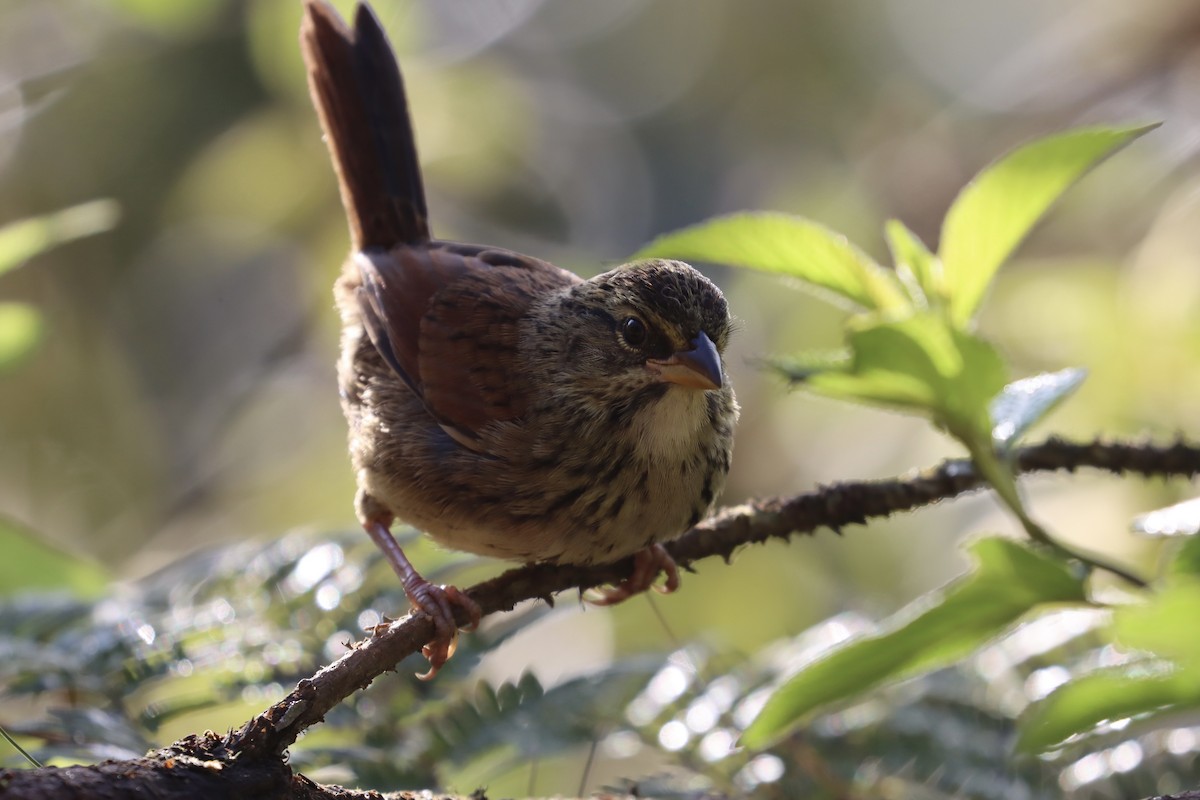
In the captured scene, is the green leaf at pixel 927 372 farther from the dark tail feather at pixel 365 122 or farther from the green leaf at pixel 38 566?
the dark tail feather at pixel 365 122

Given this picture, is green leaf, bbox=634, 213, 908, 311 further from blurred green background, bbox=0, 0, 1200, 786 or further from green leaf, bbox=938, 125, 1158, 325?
blurred green background, bbox=0, 0, 1200, 786

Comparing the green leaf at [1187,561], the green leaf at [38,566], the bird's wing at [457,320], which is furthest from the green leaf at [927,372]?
the green leaf at [38,566]

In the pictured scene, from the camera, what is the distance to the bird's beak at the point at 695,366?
114 inches

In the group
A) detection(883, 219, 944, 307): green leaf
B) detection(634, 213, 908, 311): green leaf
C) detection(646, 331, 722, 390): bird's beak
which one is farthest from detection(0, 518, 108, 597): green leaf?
detection(883, 219, 944, 307): green leaf

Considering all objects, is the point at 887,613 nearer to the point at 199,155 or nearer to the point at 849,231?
the point at 849,231

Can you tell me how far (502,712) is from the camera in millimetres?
2645

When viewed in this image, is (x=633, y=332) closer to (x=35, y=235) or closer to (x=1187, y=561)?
(x=35, y=235)

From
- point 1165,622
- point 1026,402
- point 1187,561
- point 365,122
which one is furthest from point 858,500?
point 365,122

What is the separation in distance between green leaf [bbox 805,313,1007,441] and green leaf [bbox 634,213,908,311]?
0.28 meters

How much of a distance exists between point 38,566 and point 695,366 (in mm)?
1885

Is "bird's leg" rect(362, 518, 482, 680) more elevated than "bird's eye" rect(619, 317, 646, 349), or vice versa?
"bird's eye" rect(619, 317, 646, 349)

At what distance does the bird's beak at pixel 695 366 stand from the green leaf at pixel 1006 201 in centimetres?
64

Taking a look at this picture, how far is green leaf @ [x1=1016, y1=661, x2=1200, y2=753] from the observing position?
1495 mm

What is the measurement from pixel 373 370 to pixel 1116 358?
2779mm
